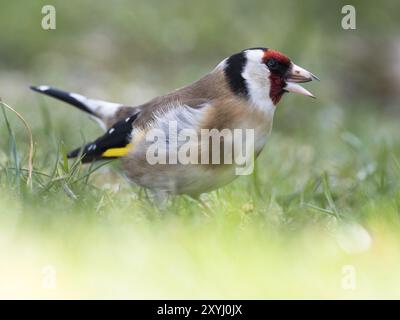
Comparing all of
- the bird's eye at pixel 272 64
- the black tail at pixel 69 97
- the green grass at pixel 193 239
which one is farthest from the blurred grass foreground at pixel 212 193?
the bird's eye at pixel 272 64

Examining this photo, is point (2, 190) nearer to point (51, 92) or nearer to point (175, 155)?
point (175, 155)

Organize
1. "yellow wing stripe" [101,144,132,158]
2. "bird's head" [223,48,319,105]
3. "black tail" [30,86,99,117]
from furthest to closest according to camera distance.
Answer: "black tail" [30,86,99,117] → "yellow wing stripe" [101,144,132,158] → "bird's head" [223,48,319,105]

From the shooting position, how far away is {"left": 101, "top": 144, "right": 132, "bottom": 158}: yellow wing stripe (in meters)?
4.53

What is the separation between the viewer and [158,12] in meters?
8.91

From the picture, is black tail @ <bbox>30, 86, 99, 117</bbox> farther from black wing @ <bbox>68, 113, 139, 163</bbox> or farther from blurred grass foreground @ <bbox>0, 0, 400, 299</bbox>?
black wing @ <bbox>68, 113, 139, 163</bbox>

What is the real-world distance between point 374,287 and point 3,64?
559cm

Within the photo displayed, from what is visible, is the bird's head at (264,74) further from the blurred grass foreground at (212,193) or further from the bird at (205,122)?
the blurred grass foreground at (212,193)

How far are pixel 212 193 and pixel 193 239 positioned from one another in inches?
46.0

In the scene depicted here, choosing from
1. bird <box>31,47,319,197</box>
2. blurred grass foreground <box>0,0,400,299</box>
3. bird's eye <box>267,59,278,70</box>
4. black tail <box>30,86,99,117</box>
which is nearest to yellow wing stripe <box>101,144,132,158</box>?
bird <box>31,47,319,197</box>

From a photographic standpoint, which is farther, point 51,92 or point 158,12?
Answer: point 158,12

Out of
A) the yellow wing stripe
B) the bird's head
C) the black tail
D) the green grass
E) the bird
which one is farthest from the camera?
the black tail

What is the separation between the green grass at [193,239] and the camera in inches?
131

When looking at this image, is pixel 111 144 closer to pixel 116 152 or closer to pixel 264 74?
pixel 116 152
